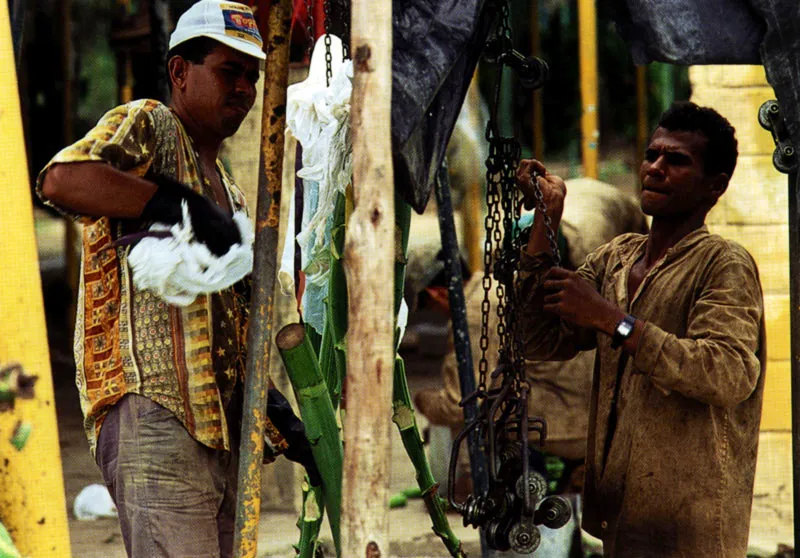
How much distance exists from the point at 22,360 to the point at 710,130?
2074 millimetres

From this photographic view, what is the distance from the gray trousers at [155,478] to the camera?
3.16m

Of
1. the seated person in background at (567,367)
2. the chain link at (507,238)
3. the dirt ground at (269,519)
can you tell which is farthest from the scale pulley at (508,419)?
the dirt ground at (269,519)

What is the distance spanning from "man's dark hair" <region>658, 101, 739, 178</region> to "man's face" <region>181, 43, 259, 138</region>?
1.28m

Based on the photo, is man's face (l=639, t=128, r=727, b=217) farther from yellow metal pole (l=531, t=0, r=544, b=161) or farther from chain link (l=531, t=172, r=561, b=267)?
yellow metal pole (l=531, t=0, r=544, b=161)

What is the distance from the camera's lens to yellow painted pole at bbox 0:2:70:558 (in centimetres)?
267

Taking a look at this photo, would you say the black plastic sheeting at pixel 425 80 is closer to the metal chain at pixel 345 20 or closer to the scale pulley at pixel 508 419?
the scale pulley at pixel 508 419

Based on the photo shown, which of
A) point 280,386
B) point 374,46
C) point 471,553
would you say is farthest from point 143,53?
point 374,46

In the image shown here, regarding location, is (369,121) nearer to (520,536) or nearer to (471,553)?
(520,536)

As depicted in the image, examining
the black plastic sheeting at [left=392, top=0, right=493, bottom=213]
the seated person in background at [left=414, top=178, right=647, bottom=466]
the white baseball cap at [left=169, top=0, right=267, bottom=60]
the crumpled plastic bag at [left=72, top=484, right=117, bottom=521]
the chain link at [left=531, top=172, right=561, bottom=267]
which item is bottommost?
the crumpled plastic bag at [left=72, top=484, right=117, bottom=521]

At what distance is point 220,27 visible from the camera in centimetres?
329

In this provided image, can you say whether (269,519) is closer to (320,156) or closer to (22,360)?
(320,156)

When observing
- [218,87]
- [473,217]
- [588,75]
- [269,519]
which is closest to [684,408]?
[218,87]

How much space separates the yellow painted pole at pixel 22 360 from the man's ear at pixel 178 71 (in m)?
0.69

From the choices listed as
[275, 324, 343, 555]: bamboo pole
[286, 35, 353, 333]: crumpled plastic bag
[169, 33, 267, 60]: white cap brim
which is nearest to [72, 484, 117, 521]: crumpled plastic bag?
[286, 35, 353, 333]: crumpled plastic bag
